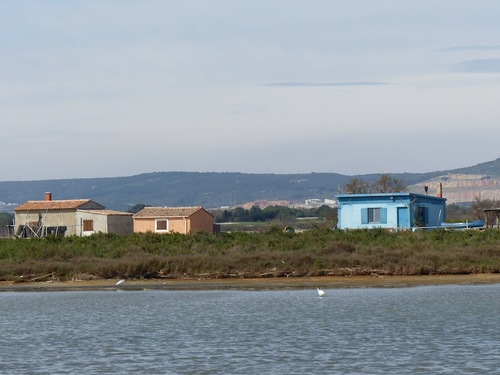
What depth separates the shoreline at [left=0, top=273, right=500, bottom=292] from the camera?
39.4 meters

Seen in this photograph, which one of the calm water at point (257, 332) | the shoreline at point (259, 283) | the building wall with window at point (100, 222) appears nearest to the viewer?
the calm water at point (257, 332)

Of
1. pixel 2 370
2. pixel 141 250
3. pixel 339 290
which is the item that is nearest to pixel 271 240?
pixel 141 250

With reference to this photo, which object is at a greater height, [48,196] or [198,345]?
[48,196]

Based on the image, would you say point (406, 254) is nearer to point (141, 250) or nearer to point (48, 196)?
point (141, 250)

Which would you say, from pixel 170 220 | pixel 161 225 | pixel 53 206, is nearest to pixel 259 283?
pixel 170 220

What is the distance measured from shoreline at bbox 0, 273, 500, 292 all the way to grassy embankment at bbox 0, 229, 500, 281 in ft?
1.81

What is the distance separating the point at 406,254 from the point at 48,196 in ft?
139

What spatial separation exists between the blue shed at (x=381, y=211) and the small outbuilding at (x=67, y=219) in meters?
18.6

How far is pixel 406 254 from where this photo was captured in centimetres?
4338

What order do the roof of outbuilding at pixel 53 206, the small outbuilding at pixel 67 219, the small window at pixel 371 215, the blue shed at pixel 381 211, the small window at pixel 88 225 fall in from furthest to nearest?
the roof of outbuilding at pixel 53 206 < the small window at pixel 88 225 < the small outbuilding at pixel 67 219 < the small window at pixel 371 215 < the blue shed at pixel 381 211

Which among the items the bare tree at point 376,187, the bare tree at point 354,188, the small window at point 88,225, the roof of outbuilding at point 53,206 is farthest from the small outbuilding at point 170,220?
the bare tree at point 376,187

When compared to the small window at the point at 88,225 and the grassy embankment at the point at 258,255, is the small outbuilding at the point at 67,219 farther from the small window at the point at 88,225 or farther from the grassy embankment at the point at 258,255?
the grassy embankment at the point at 258,255

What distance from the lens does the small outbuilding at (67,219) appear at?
71062 mm

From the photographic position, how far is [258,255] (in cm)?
4409
